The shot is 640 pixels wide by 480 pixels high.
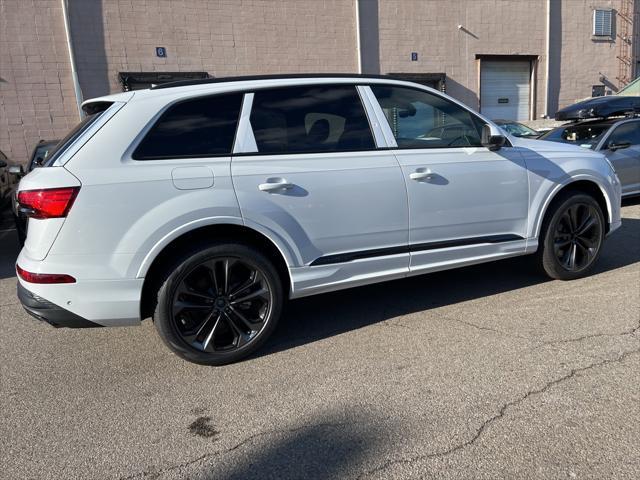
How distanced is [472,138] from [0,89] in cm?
1526

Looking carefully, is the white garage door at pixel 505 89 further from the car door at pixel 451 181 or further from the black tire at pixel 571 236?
the car door at pixel 451 181

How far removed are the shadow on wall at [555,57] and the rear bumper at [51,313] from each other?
2272 cm

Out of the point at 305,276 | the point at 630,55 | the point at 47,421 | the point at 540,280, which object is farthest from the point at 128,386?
the point at 630,55

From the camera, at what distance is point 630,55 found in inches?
906

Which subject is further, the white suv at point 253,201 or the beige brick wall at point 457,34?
the beige brick wall at point 457,34

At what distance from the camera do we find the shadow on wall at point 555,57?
69.3ft

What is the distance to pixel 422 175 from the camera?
3768mm

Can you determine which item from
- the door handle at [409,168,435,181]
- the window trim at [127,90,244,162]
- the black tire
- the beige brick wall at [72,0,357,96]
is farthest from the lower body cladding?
the beige brick wall at [72,0,357,96]

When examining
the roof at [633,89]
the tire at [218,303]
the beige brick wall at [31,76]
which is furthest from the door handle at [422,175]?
the roof at [633,89]

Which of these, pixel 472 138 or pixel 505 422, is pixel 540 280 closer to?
pixel 472 138

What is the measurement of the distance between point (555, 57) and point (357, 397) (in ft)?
75.5

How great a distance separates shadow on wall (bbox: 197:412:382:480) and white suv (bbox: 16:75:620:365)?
933 mm

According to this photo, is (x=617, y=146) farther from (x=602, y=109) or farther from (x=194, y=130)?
(x=194, y=130)

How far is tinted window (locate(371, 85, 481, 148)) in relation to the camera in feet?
12.7
